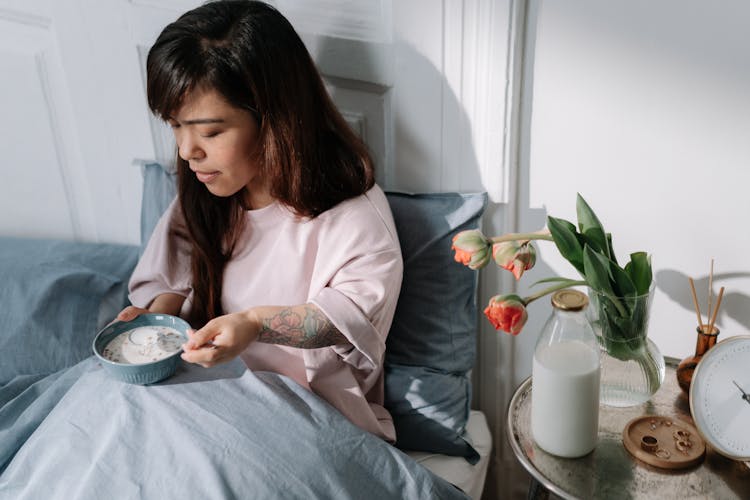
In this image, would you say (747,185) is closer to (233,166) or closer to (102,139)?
(233,166)

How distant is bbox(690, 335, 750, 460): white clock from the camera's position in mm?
1054

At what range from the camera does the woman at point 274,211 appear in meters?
1.16

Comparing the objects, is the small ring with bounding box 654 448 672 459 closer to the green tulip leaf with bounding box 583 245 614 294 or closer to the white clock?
the white clock

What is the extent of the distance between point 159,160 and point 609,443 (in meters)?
1.07

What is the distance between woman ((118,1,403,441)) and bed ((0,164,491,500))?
8cm

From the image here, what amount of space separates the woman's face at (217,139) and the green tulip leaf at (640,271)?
1.93 feet

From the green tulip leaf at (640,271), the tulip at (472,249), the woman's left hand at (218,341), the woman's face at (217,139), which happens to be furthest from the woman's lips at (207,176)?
the green tulip leaf at (640,271)

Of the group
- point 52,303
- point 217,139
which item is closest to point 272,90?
point 217,139

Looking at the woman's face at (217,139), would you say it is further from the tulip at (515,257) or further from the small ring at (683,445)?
the small ring at (683,445)

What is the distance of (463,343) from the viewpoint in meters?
1.36

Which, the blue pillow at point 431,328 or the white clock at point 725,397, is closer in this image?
the white clock at point 725,397

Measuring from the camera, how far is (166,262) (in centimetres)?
144

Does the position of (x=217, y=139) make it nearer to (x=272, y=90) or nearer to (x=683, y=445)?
(x=272, y=90)

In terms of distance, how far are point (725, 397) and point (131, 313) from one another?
952mm
